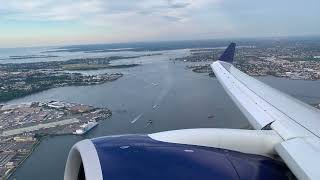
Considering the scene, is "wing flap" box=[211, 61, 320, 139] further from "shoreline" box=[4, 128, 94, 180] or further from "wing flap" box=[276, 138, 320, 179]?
"shoreline" box=[4, 128, 94, 180]

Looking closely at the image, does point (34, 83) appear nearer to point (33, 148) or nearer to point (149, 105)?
point (149, 105)

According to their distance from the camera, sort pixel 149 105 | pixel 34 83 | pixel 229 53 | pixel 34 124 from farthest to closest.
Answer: pixel 34 83
pixel 149 105
pixel 34 124
pixel 229 53

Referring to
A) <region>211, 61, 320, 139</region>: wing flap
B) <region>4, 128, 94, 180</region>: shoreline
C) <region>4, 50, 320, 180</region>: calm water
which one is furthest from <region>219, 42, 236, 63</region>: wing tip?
<region>4, 128, 94, 180</region>: shoreline

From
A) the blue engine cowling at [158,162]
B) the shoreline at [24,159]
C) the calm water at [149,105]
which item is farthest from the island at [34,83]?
the blue engine cowling at [158,162]

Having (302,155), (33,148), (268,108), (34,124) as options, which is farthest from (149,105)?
(302,155)

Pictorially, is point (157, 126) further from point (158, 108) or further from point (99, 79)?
point (99, 79)

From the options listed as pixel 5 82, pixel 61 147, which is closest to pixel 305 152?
pixel 61 147

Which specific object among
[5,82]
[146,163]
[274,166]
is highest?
[146,163]
